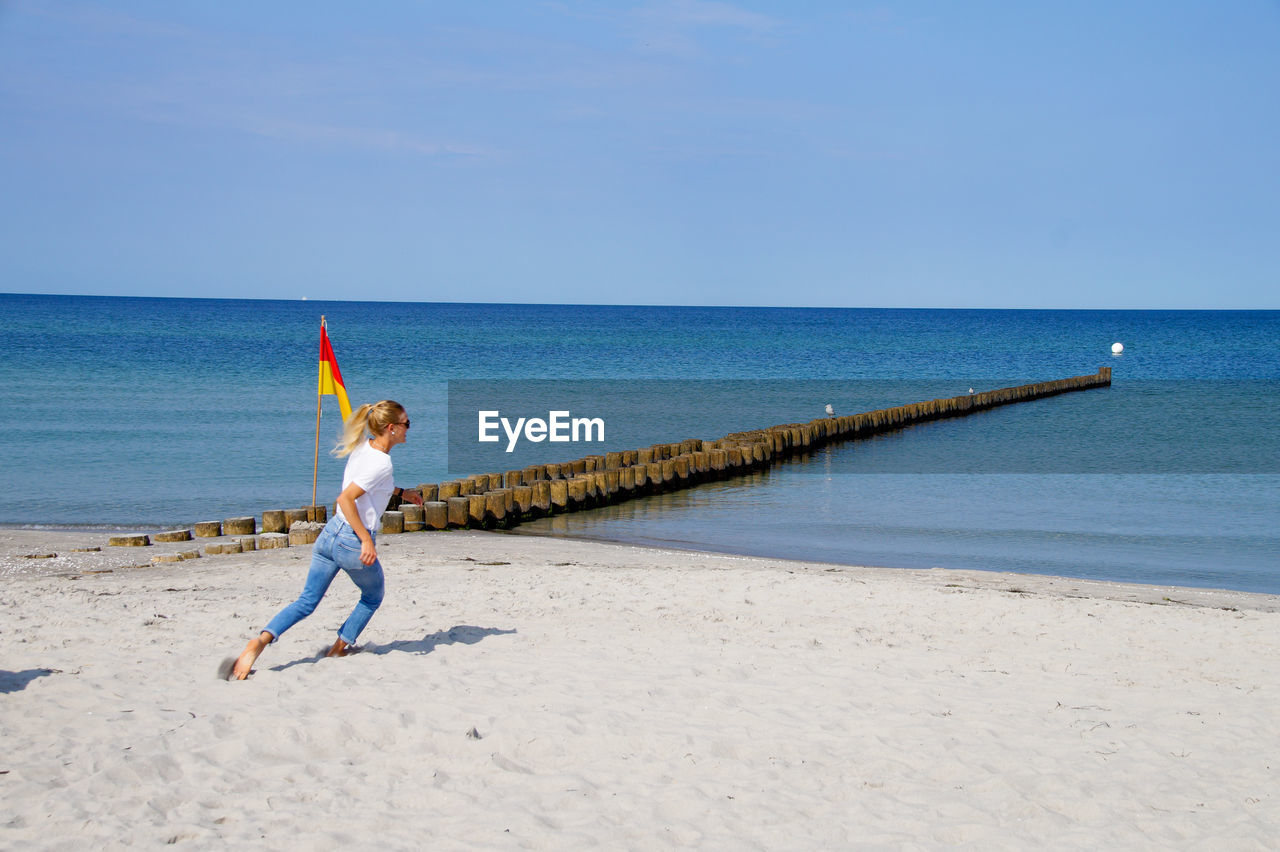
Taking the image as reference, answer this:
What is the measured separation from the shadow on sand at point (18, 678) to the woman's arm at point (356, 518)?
191 cm

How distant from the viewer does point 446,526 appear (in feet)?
48.8

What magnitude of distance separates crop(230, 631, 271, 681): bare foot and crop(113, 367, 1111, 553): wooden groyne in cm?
400

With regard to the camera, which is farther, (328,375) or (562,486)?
(562,486)

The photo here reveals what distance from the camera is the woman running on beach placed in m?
6.29

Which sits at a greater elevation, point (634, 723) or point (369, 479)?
point (369, 479)

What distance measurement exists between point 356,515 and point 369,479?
0.72 feet

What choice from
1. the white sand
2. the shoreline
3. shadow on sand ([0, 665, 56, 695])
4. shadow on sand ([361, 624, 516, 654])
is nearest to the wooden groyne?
the shoreline

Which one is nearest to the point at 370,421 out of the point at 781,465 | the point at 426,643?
the point at 426,643

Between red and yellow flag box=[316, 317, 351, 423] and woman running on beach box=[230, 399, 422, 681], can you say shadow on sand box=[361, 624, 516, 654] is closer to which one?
woman running on beach box=[230, 399, 422, 681]

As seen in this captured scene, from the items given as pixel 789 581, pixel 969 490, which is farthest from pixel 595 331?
pixel 789 581

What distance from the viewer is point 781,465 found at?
23906 millimetres

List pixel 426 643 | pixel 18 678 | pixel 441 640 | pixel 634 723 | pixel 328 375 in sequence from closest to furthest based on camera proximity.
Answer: pixel 634 723, pixel 18 678, pixel 426 643, pixel 441 640, pixel 328 375

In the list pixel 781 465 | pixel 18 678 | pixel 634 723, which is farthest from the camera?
pixel 781 465

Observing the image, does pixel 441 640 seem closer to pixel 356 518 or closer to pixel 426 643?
pixel 426 643
